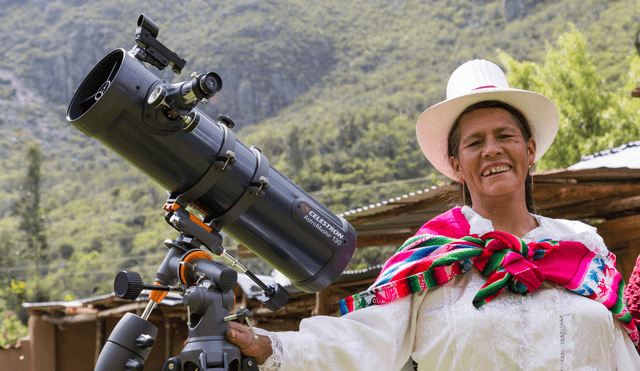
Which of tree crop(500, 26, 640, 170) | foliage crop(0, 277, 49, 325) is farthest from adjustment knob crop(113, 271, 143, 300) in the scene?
foliage crop(0, 277, 49, 325)

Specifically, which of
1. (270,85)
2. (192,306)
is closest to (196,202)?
(192,306)

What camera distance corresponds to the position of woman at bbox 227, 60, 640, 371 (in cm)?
214

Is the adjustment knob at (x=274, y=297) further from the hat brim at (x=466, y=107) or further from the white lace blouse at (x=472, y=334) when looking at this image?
the hat brim at (x=466, y=107)

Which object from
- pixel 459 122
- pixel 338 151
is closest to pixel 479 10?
pixel 338 151

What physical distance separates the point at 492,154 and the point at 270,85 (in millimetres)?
74839

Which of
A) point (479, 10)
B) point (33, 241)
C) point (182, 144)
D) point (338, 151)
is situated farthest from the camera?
point (479, 10)

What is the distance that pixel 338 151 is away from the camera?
177 feet

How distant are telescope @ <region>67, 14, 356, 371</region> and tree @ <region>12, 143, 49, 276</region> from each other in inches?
1432

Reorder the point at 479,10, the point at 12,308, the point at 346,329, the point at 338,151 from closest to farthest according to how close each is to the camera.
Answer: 1. the point at 346,329
2. the point at 12,308
3. the point at 338,151
4. the point at 479,10

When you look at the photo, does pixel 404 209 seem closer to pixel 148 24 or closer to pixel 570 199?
pixel 570 199

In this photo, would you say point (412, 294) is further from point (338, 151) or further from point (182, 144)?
point (338, 151)

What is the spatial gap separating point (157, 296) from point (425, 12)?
238 feet

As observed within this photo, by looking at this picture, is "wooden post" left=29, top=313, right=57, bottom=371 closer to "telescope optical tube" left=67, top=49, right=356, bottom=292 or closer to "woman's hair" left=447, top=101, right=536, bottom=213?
"telescope optical tube" left=67, top=49, right=356, bottom=292

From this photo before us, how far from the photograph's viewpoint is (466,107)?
2617 mm
